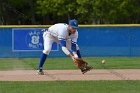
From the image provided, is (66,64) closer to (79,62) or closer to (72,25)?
(79,62)

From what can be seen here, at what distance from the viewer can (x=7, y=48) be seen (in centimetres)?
2203

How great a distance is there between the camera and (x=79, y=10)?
3797 cm

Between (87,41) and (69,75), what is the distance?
362 inches

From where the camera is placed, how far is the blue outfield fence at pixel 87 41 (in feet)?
71.9

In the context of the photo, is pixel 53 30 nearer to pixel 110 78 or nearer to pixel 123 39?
pixel 110 78

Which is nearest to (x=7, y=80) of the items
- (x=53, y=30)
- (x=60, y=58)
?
(x=53, y=30)

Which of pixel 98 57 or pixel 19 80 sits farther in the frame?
pixel 98 57

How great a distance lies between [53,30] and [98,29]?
936cm
